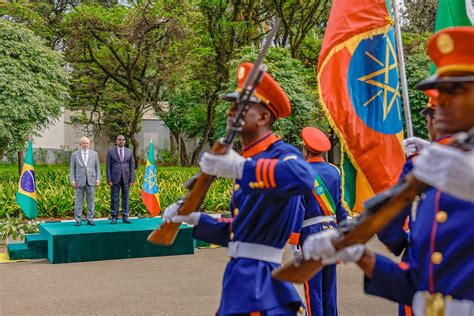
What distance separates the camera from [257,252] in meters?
2.84

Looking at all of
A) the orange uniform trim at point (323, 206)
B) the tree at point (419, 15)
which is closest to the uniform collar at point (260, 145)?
the orange uniform trim at point (323, 206)

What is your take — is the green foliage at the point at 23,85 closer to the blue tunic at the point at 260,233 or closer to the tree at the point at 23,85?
the tree at the point at 23,85

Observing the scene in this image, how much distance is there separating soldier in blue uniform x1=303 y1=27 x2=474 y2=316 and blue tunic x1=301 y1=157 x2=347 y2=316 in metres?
2.77

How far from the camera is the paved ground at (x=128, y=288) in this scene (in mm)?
6090

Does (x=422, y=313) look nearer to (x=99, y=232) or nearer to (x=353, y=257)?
(x=353, y=257)

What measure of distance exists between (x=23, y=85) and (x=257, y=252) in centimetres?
1427

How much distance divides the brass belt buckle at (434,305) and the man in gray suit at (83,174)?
886 cm

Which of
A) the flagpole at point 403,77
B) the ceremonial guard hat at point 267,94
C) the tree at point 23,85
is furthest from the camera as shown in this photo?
the tree at point 23,85

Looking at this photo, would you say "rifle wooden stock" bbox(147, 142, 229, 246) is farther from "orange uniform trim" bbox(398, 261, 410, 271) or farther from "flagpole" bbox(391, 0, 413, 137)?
"flagpole" bbox(391, 0, 413, 137)

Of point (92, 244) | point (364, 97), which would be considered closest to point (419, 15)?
point (92, 244)

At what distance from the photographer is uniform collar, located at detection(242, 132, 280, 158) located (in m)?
2.90

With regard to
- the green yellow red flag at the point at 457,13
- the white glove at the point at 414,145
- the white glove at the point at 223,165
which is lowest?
the white glove at the point at 223,165

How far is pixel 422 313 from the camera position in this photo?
6.34 feet

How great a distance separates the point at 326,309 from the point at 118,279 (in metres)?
3.53
